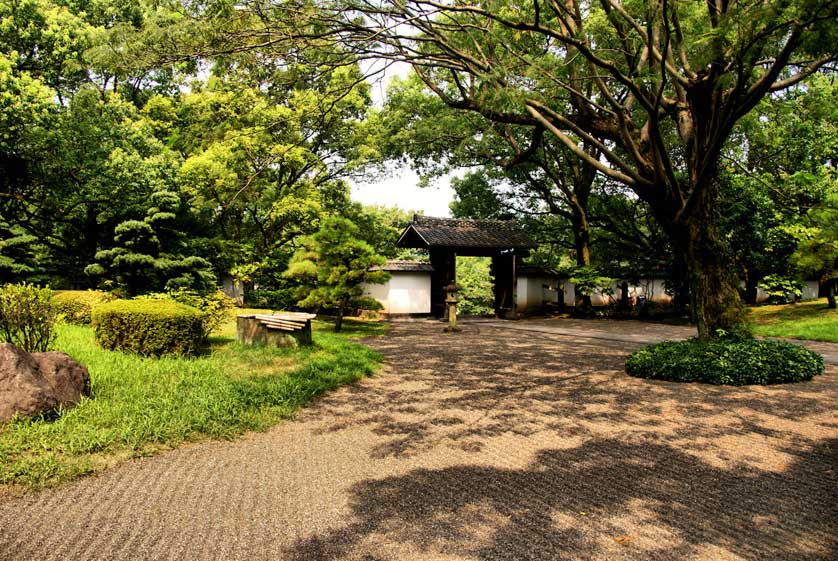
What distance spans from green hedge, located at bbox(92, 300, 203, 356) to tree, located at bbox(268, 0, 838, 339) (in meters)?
4.48

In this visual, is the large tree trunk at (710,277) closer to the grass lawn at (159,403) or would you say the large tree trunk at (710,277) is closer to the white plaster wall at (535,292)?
the grass lawn at (159,403)

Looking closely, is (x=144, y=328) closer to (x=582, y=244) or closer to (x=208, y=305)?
(x=208, y=305)

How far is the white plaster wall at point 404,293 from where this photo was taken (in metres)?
19.5

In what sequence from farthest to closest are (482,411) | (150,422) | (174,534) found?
(482,411) → (150,422) → (174,534)

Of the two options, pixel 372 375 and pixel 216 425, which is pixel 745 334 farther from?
pixel 216 425

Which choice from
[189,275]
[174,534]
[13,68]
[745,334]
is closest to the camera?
[174,534]

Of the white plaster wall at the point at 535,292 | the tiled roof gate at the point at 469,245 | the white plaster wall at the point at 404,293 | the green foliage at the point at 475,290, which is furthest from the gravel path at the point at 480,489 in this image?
the green foliage at the point at 475,290

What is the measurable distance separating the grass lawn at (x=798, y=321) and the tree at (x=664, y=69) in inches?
252

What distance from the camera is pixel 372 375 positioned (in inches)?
288

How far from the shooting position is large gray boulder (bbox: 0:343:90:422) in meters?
4.12

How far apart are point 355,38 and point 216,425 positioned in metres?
4.82

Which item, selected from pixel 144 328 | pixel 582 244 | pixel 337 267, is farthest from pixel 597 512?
pixel 582 244

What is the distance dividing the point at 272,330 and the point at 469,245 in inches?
408

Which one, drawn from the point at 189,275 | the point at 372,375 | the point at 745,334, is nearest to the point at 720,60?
the point at 745,334
